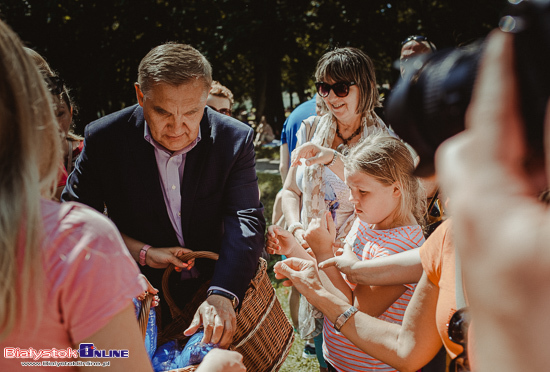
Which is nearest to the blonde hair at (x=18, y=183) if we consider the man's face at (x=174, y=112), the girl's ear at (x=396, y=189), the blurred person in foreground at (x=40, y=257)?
the blurred person in foreground at (x=40, y=257)

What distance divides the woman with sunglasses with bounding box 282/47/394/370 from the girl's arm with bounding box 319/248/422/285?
93 cm

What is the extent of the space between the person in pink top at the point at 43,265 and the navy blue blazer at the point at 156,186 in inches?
44.8

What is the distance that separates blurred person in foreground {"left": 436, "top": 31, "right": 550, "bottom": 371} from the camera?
49 centimetres

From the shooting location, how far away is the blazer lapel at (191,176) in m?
2.06

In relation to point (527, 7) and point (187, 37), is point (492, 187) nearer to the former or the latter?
point (527, 7)

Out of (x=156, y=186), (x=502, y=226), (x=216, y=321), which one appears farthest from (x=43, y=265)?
(x=156, y=186)

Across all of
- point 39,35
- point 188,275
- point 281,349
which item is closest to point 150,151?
point 188,275

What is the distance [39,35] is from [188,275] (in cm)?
1283

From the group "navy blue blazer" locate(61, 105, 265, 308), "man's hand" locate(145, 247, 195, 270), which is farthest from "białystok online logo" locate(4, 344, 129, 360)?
"navy blue blazer" locate(61, 105, 265, 308)

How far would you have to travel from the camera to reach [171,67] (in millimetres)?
2018

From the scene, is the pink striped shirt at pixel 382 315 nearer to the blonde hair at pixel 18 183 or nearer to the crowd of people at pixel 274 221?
the crowd of people at pixel 274 221

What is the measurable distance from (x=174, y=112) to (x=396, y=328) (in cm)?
128

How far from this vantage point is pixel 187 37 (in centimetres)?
1345

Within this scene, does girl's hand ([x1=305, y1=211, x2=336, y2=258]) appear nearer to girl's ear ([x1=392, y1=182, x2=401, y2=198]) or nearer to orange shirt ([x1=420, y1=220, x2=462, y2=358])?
girl's ear ([x1=392, y1=182, x2=401, y2=198])
